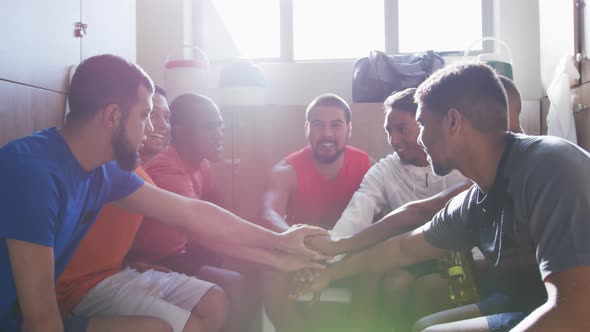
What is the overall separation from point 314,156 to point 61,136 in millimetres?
1481

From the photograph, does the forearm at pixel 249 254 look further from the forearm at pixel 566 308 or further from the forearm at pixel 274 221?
the forearm at pixel 566 308

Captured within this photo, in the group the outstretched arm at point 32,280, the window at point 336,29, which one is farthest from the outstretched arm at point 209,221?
the window at point 336,29

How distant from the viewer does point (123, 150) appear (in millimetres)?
1293

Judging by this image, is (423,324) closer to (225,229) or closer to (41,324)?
(225,229)

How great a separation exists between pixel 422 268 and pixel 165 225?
94cm

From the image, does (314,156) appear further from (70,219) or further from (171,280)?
(70,219)

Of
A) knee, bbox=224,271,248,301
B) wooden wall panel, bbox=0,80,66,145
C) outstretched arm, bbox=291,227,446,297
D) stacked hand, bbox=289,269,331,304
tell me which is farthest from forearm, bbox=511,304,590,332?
wooden wall panel, bbox=0,80,66,145

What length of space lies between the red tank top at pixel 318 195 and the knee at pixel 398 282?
0.64m

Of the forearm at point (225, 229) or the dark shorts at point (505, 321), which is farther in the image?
the forearm at point (225, 229)

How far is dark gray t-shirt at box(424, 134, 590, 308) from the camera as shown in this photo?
0.90 metres

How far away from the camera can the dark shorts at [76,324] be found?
1234mm

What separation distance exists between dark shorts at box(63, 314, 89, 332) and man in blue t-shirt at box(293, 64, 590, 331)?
881 mm

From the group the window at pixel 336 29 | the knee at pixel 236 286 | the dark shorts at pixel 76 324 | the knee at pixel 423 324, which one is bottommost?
the knee at pixel 236 286

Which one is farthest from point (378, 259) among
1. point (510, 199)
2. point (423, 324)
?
point (510, 199)
